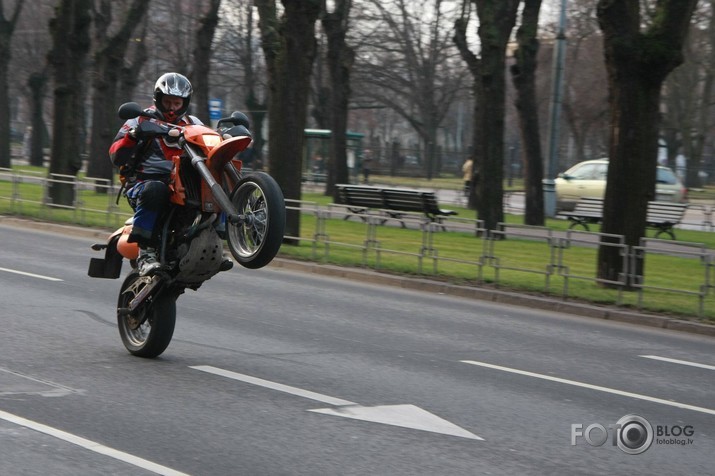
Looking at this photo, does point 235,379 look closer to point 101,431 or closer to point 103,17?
point 101,431

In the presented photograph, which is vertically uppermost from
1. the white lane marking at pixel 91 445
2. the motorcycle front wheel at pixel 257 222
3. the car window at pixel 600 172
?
the car window at pixel 600 172

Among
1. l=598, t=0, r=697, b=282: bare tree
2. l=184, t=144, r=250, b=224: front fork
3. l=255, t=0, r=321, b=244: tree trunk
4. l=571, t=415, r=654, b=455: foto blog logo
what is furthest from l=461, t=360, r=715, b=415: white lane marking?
l=255, t=0, r=321, b=244: tree trunk

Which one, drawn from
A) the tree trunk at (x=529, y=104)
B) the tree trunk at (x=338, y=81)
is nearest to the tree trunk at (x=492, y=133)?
the tree trunk at (x=529, y=104)

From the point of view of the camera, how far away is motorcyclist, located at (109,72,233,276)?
861cm

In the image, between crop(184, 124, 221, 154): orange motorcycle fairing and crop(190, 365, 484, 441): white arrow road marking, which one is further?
crop(184, 124, 221, 154): orange motorcycle fairing

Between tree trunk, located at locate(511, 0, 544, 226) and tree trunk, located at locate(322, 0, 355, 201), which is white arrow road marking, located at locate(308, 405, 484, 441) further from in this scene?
tree trunk, located at locate(322, 0, 355, 201)

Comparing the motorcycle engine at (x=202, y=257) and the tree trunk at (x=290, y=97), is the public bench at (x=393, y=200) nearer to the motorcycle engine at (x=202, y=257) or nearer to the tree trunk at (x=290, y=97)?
the tree trunk at (x=290, y=97)

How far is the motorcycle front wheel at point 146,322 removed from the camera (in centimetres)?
895

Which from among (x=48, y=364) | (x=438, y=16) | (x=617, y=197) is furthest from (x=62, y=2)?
(x=438, y=16)

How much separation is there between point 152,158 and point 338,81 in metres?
27.5

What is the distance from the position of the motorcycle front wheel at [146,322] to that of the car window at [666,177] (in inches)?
1111

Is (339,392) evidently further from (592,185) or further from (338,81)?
(338,81)

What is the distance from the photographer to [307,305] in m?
13.8

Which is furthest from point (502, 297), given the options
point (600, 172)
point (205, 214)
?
point (600, 172)
